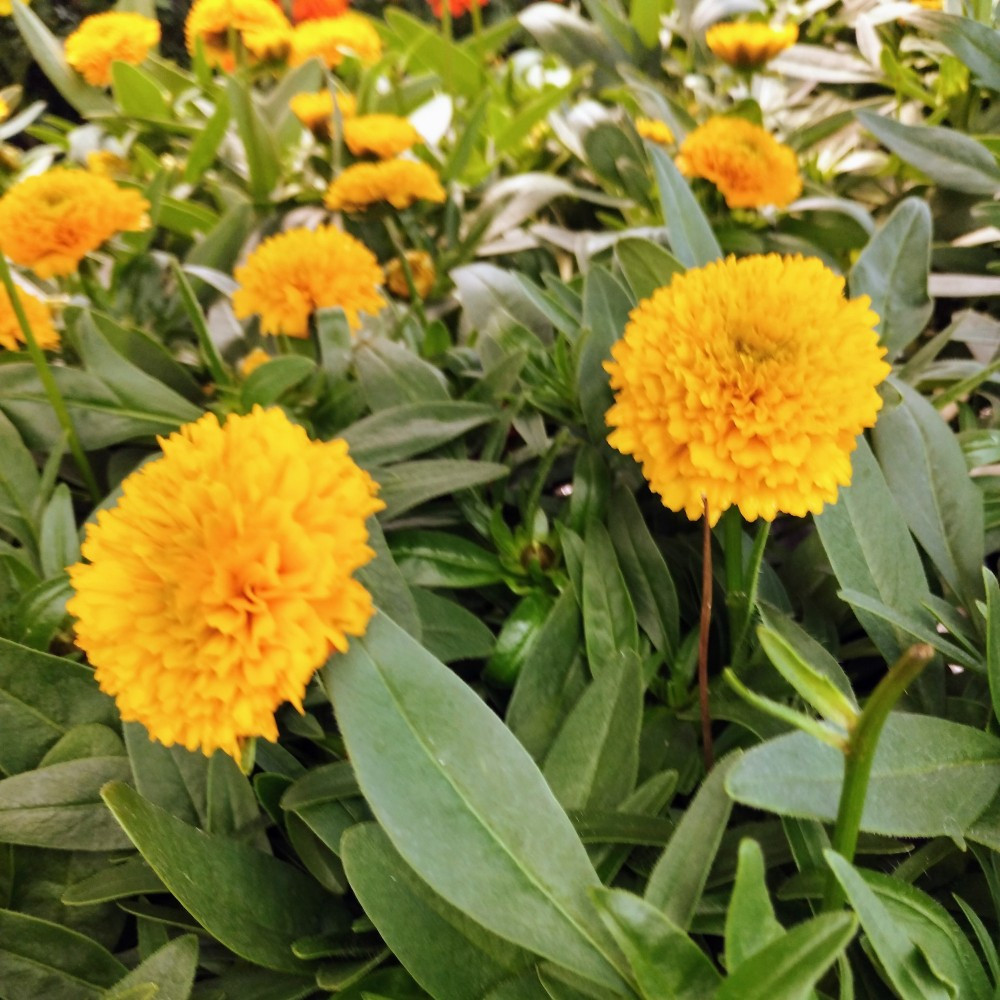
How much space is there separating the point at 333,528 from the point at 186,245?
1.94 ft

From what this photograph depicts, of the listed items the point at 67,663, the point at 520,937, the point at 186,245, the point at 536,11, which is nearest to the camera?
the point at 520,937

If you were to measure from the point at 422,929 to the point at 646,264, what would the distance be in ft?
1.30

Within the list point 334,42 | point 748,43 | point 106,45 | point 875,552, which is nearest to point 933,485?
point 875,552

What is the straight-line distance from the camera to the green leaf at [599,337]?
49 centimetres

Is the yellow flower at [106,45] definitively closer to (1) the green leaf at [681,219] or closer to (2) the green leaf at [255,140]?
(2) the green leaf at [255,140]

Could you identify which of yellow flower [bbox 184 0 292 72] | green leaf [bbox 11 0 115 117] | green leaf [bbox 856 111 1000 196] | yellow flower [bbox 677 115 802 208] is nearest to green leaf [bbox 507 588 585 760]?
yellow flower [bbox 677 115 802 208]

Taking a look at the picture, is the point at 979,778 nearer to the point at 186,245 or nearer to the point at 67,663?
the point at 67,663

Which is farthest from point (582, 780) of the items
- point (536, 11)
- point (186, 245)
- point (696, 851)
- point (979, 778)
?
point (536, 11)

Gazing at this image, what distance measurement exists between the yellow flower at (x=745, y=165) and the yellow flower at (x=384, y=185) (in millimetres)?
214

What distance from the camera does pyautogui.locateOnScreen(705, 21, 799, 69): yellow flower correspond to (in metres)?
0.75

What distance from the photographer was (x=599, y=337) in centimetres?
49

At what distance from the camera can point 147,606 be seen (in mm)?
311

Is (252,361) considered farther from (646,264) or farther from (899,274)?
(899,274)

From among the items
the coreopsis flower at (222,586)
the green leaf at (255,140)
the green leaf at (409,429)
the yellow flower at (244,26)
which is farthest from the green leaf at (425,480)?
the yellow flower at (244,26)
